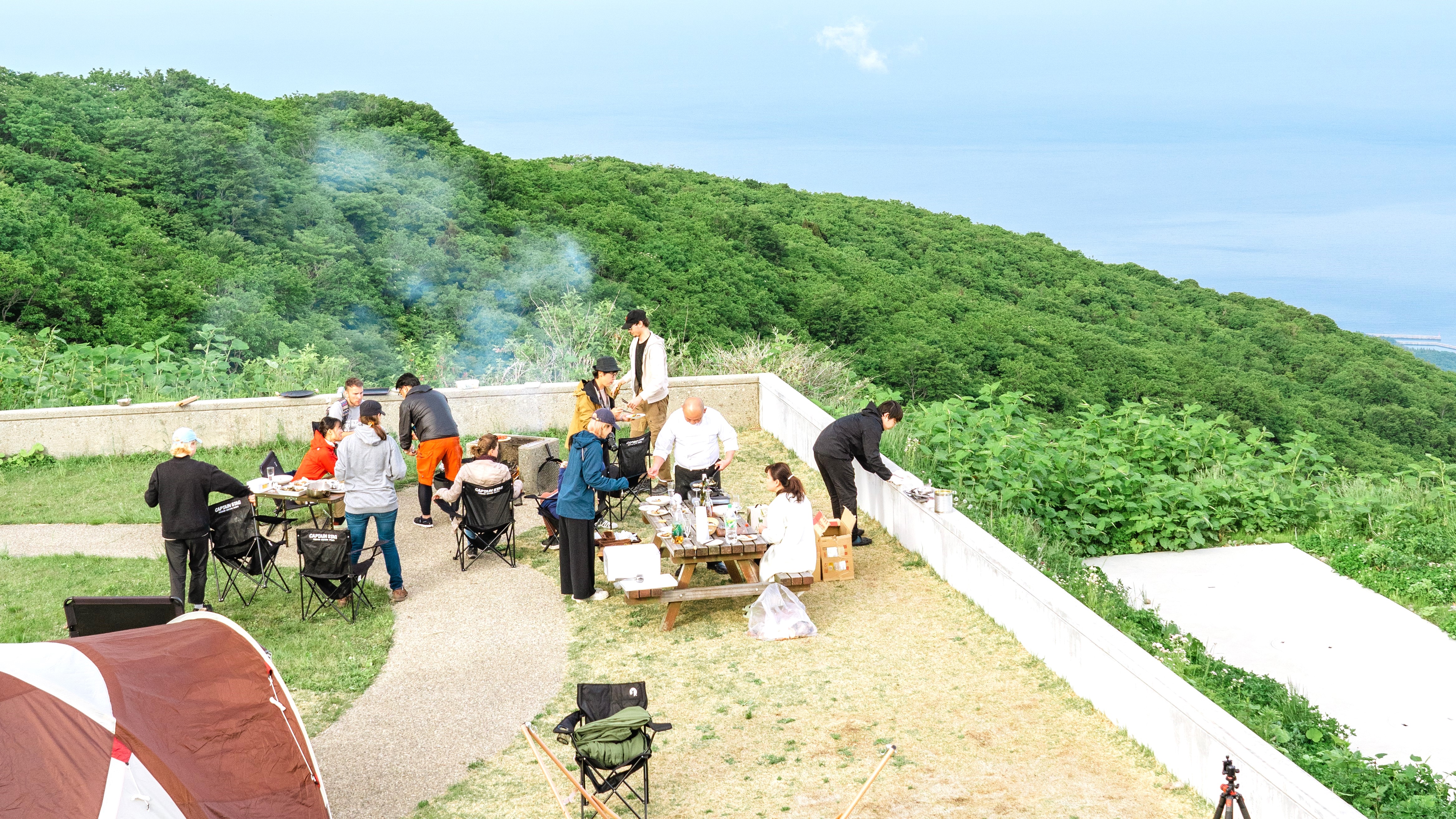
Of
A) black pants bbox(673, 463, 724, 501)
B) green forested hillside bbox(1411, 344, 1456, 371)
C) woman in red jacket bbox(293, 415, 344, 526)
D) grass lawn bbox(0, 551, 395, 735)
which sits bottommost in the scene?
green forested hillside bbox(1411, 344, 1456, 371)

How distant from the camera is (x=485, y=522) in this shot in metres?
9.97

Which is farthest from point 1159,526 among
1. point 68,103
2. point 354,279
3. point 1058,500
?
point 68,103

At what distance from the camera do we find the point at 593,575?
922 cm

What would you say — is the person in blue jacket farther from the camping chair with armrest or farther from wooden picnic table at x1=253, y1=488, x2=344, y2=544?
wooden picnic table at x1=253, y1=488, x2=344, y2=544

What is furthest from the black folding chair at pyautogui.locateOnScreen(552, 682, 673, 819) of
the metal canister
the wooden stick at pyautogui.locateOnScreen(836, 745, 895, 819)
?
the metal canister

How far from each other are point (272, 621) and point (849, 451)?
15.8 ft

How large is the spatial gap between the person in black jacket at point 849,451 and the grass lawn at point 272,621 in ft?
12.4

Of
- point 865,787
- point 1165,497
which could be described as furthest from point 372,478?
point 1165,497

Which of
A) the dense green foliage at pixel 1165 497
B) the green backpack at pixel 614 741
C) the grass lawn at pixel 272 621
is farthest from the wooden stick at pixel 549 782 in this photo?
the dense green foliage at pixel 1165 497

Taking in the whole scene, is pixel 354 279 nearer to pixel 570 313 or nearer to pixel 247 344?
pixel 247 344

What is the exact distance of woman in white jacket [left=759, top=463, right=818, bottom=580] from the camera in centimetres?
874

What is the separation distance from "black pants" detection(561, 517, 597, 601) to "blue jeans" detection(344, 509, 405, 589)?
4.33 ft

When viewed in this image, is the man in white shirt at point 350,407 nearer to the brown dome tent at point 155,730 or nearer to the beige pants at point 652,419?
the beige pants at point 652,419

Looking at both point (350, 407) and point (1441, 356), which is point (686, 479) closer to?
point (350, 407)
